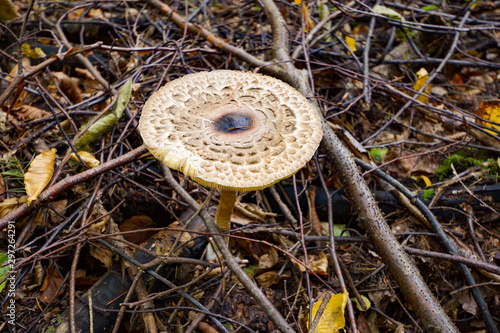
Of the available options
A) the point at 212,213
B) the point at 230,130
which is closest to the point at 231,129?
the point at 230,130

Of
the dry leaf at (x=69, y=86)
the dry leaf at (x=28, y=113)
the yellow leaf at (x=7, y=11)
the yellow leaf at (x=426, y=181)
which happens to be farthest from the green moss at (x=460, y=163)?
the yellow leaf at (x=7, y=11)

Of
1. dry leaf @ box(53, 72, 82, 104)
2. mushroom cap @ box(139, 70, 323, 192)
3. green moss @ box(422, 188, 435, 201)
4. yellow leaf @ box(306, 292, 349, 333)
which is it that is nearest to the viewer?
mushroom cap @ box(139, 70, 323, 192)

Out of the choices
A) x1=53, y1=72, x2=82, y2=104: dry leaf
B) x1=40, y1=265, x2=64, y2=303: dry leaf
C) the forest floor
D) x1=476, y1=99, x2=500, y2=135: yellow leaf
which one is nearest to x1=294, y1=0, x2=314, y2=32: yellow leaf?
the forest floor

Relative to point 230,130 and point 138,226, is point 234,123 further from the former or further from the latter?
point 138,226

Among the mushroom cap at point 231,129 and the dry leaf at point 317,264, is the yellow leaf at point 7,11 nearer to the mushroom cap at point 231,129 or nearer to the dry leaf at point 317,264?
the mushroom cap at point 231,129

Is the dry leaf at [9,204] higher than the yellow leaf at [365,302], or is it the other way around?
the dry leaf at [9,204]

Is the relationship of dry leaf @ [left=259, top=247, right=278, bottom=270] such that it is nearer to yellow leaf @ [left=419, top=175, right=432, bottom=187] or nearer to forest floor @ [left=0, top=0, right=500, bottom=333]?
forest floor @ [left=0, top=0, right=500, bottom=333]
